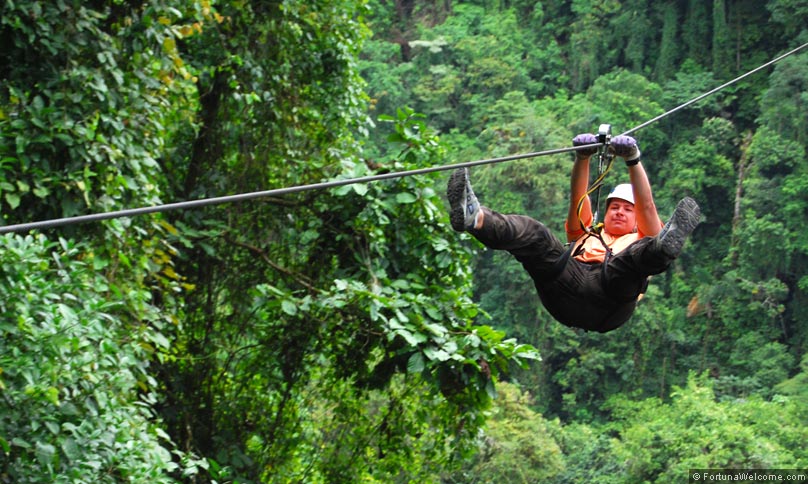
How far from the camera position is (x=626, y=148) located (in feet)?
9.37

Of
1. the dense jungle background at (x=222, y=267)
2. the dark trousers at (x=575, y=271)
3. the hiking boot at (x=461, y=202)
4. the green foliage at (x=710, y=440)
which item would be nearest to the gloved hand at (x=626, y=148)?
the dark trousers at (x=575, y=271)

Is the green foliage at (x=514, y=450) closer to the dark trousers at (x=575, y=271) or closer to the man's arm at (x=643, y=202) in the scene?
the dark trousers at (x=575, y=271)

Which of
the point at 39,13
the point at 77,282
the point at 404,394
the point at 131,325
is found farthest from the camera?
the point at 404,394

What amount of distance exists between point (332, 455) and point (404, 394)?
54 centimetres

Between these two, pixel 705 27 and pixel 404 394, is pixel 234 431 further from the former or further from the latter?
pixel 705 27

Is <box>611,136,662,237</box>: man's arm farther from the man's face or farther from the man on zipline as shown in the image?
the man's face

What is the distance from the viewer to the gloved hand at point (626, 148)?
2.85 meters

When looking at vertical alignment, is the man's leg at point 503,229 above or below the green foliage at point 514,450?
above

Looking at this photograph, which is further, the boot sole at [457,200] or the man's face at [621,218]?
the man's face at [621,218]

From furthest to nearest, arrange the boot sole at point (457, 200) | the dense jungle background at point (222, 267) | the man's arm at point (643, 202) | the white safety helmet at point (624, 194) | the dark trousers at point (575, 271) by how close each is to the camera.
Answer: the dense jungle background at point (222, 267), the white safety helmet at point (624, 194), the man's arm at point (643, 202), the dark trousers at point (575, 271), the boot sole at point (457, 200)

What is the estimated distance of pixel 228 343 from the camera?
18.3 feet

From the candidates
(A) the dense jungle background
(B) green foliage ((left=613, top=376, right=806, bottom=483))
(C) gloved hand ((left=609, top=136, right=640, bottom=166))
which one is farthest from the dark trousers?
(B) green foliage ((left=613, top=376, right=806, bottom=483))

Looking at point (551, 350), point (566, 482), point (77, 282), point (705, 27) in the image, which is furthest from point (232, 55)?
point (705, 27)

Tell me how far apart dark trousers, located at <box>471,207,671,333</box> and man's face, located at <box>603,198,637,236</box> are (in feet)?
0.59
